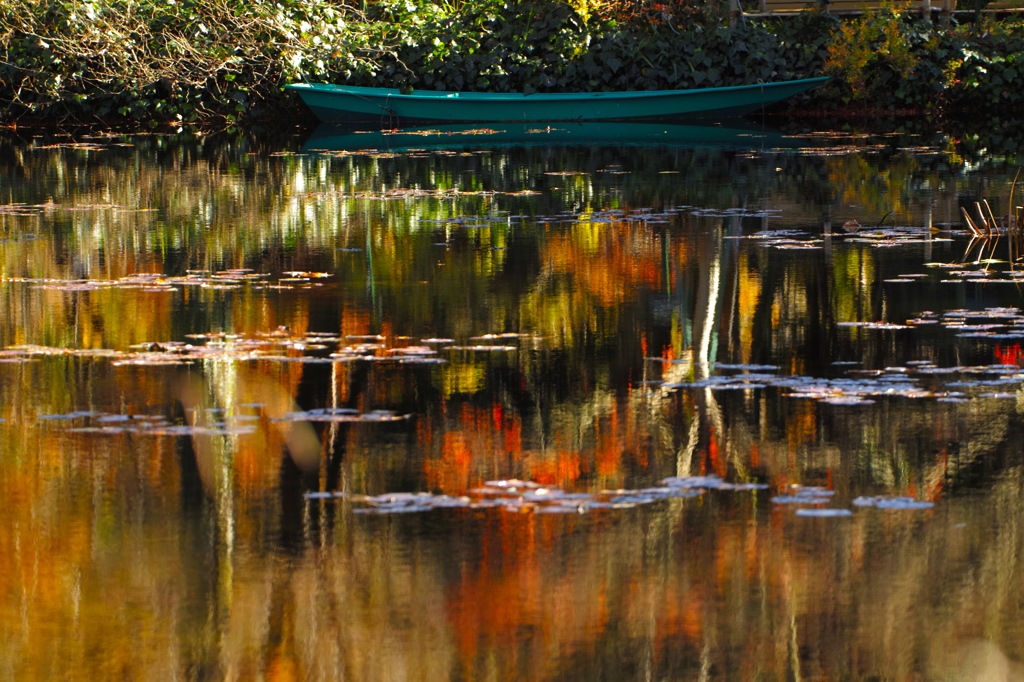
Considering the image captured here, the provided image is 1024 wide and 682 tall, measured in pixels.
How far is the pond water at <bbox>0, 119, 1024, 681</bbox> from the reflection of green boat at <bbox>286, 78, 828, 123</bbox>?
505 inches

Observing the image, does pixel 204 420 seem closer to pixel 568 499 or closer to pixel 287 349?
pixel 287 349

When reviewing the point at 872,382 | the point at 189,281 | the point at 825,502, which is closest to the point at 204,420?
the point at 825,502

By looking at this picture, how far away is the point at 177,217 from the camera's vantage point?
1288 centimetres

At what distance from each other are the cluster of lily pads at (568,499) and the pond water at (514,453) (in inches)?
0.6

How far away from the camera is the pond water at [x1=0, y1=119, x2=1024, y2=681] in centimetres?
406

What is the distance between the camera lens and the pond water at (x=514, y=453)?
4059 mm

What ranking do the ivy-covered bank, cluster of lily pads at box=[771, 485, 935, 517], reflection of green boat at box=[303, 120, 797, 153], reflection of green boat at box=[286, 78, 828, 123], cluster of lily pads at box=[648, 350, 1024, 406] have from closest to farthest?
cluster of lily pads at box=[771, 485, 935, 517] → cluster of lily pads at box=[648, 350, 1024, 406] → reflection of green boat at box=[303, 120, 797, 153] → reflection of green boat at box=[286, 78, 828, 123] → the ivy-covered bank

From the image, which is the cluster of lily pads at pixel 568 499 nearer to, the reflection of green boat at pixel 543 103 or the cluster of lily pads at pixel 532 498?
the cluster of lily pads at pixel 532 498

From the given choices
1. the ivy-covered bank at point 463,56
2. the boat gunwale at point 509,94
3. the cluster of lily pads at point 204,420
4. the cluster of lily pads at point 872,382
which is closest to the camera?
the cluster of lily pads at point 204,420

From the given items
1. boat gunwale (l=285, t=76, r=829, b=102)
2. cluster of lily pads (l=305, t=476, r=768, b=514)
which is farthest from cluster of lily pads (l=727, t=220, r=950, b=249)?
boat gunwale (l=285, t=76, r=829, b=102)

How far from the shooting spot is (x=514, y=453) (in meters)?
5.62

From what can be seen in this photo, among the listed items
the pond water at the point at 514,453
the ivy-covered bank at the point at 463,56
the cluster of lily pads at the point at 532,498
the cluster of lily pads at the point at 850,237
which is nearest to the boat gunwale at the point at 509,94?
the ivy-covered bank at the point at 463,56

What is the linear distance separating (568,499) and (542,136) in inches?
692

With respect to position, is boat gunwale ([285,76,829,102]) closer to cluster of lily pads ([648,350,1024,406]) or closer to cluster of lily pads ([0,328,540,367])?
cluster of lily pads ([0,328,540,367])
